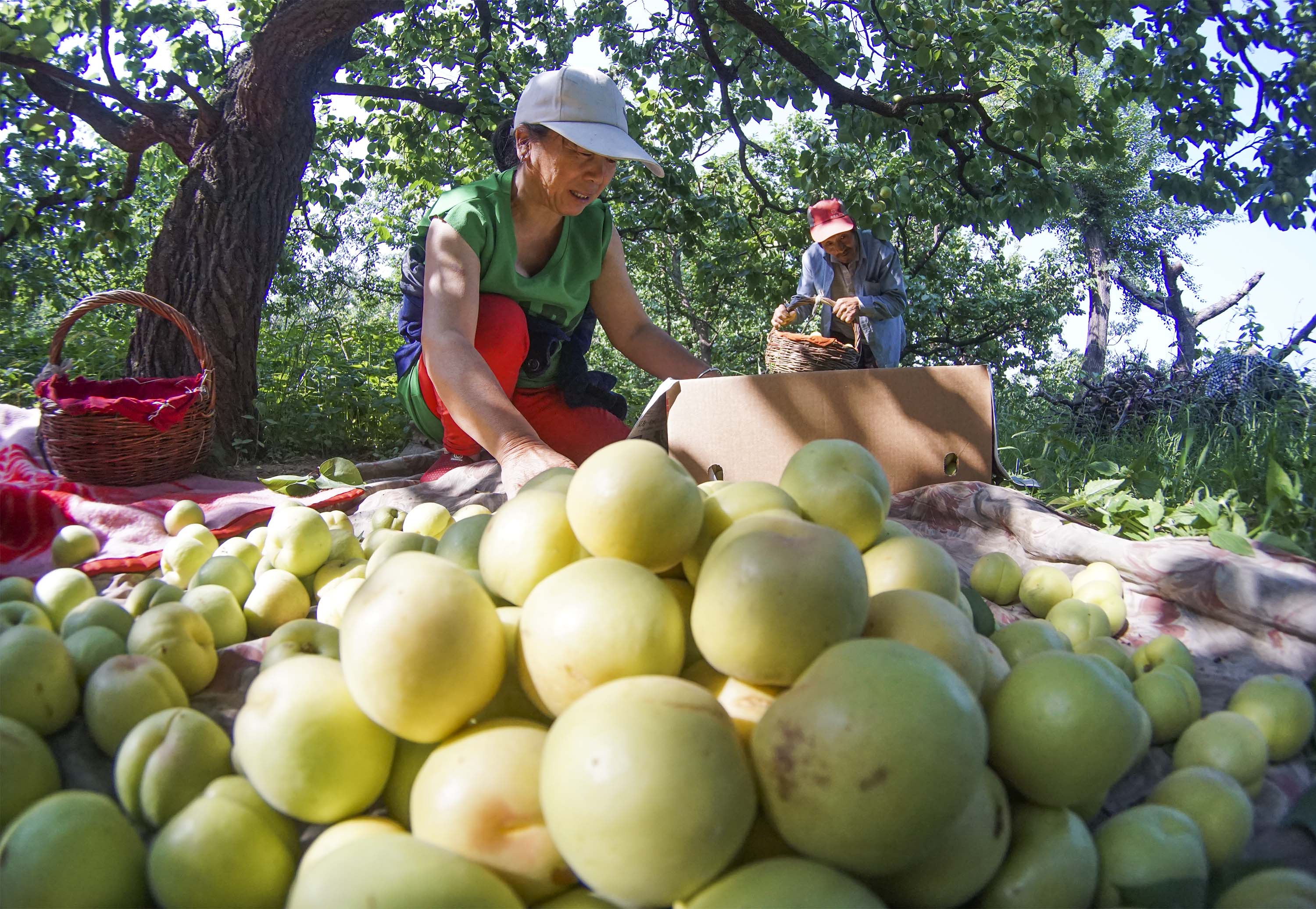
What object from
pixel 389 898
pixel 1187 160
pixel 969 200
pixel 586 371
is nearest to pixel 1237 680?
pixel 389 898

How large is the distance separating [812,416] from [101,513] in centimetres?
242

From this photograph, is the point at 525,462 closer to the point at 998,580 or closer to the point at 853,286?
the point at 998,580

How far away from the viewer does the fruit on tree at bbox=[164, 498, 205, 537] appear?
2.40 meters

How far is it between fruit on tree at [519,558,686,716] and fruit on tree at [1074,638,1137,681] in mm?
855

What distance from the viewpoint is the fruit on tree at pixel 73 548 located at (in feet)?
7.41

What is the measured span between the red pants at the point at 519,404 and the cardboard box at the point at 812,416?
603 mm

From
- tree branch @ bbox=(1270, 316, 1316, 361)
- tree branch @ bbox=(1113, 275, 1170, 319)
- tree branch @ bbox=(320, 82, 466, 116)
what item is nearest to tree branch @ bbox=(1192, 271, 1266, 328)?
tree branch @ bbox=(1113, 275, 1170, 319)

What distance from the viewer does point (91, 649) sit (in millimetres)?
1228

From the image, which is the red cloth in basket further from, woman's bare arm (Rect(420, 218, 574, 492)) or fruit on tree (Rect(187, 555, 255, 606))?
fruit on tree (Rect(187, 555, 255, 606))

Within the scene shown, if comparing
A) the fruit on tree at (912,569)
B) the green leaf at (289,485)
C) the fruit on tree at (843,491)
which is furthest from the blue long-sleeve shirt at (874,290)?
the fruit on tree at (912,569)

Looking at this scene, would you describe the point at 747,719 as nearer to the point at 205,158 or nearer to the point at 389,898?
the point at 389,898

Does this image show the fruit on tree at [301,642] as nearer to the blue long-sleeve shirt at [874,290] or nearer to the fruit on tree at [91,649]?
the fruit on tree at [91,649]

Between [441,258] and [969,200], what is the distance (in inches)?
166

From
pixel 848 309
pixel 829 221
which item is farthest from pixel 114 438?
pixel 829 221
